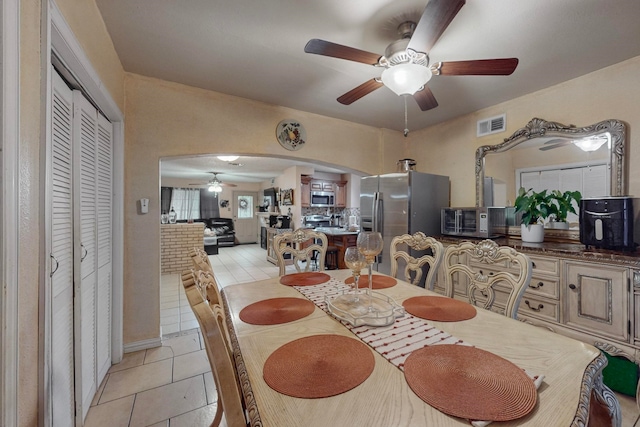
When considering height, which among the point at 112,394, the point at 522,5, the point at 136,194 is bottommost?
the point at 112,394

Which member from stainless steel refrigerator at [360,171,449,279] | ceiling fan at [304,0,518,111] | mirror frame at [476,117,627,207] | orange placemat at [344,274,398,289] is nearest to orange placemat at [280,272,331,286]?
orange placemat at [344,274,398,289]

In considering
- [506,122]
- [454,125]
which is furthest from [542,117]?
[454,125]

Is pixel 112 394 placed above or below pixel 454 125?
below

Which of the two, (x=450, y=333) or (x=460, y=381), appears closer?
(x=460, y=381)

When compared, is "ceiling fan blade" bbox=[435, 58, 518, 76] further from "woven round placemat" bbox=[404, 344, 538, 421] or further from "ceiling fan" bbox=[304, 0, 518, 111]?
"woven round placemat" bbox=[404, 344, 538, 421]

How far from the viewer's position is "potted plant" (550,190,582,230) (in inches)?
92.8

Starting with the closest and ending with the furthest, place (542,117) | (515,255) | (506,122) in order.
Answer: (515,255) → (542,117) → (506,122)

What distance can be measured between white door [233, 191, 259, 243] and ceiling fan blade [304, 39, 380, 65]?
8939 mm

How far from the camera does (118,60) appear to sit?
76.9 inches

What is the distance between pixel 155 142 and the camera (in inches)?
89.8

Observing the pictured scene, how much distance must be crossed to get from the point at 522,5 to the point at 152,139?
8.98 ft

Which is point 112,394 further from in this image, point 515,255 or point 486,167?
point 486,167

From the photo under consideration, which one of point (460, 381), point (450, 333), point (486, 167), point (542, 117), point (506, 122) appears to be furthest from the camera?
point (486, 167)

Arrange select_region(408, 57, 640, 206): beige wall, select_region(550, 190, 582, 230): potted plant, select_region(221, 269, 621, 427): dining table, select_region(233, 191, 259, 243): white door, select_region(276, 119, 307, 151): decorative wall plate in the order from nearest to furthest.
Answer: select_region(221, 269, 621, 427): dining table, select_region(408, 57, 640, 206): beige wall, select_region(550, 190, 582, 230): potted plant, select_region(276, 119, 307, 151): decorative wall plate, select_region(233, 191, 259, 243): white door
